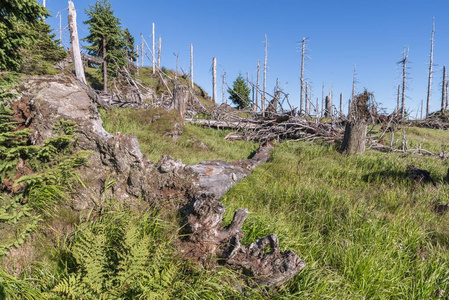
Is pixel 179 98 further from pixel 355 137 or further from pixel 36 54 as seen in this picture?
pixel 36 54

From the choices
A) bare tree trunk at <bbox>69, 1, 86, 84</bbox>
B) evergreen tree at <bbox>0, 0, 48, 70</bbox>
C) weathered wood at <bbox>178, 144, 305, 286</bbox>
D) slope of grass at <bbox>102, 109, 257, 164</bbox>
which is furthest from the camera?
bare tree trunk at <bbox>69, 1, 86, 84</bbox>

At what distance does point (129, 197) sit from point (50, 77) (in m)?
2.35

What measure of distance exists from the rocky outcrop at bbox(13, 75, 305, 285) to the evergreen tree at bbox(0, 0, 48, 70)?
0.86 metres

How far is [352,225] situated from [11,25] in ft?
20.0

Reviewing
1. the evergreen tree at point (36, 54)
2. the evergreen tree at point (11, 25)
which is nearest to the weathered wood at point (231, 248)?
the evergreen tree at point (11, 25)

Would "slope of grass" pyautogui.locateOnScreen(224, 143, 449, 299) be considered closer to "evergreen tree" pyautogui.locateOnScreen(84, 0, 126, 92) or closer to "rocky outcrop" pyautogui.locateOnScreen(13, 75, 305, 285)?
"rocky outcrop" pyautogui.locateOnScreen(13, 75, 305, 285)

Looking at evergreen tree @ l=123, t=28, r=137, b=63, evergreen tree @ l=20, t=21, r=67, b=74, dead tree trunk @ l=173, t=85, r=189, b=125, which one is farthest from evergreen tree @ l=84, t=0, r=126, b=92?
dead tree trunk @ l=173, t=85, r=189, b=125

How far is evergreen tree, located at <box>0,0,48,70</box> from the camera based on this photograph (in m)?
3.48

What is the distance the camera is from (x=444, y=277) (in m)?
2.44

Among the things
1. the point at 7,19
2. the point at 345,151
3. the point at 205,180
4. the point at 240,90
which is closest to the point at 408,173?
the point at 345,151

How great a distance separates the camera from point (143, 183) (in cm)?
300

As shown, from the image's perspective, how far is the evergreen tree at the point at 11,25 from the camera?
348 centimetres

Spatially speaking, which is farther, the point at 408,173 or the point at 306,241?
the point at 408,173

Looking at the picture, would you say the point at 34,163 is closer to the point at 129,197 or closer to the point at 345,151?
the point at 129,197
